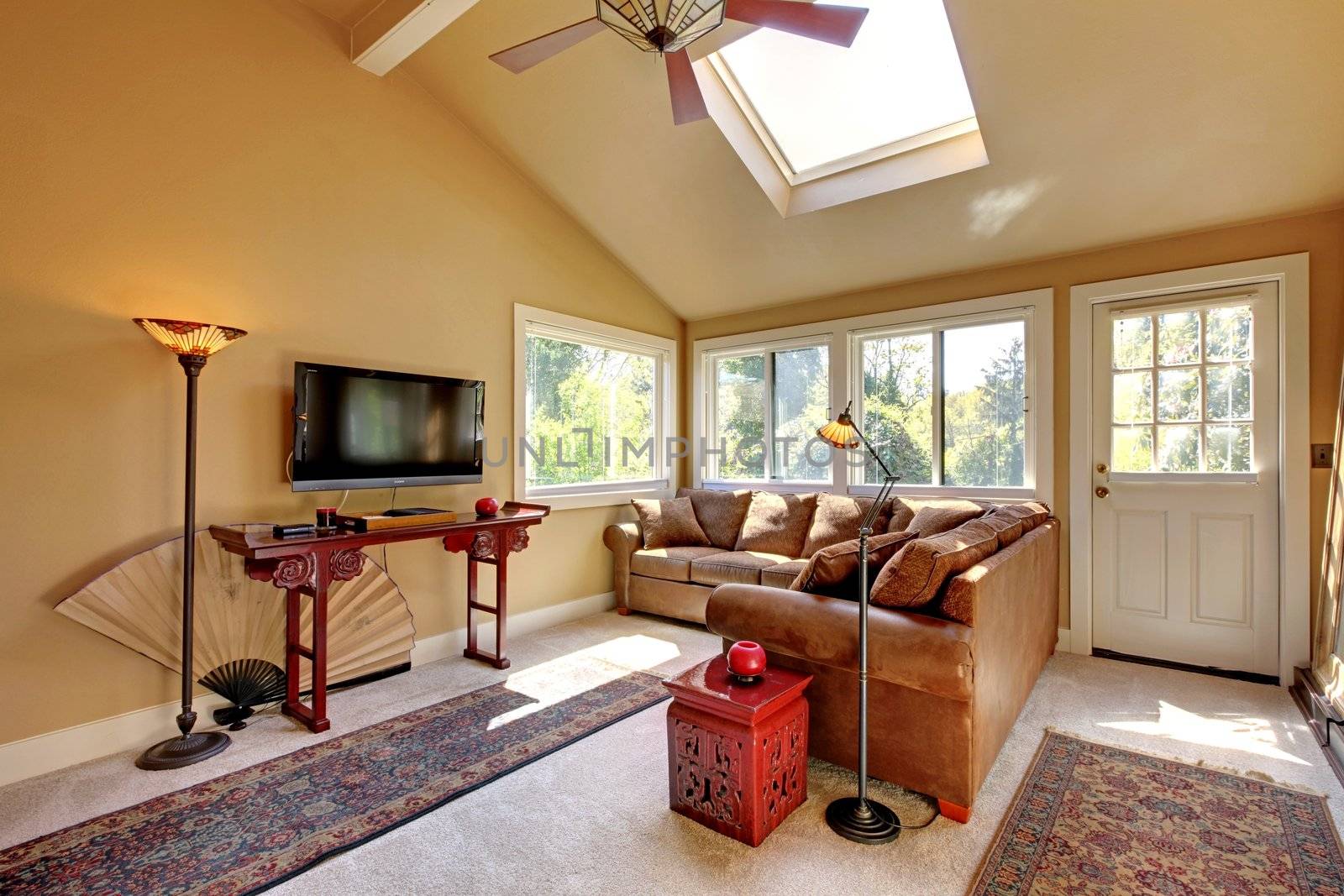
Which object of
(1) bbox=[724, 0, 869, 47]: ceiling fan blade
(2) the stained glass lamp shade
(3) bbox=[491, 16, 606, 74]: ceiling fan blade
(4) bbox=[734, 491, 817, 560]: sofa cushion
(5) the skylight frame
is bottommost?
(4) bbox=[734, 491, 817, 560]: sofa cushion

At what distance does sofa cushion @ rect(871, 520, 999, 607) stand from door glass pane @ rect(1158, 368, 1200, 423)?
6.86 ft

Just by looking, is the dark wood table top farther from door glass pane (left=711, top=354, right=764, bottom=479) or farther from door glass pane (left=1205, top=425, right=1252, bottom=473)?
door glass pane (left=1205, top=425, right=1252, bottom=473)

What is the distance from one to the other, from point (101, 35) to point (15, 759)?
108 inches

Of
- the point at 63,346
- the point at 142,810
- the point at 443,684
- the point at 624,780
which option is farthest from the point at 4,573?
the point at 624,780

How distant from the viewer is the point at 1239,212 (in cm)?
303

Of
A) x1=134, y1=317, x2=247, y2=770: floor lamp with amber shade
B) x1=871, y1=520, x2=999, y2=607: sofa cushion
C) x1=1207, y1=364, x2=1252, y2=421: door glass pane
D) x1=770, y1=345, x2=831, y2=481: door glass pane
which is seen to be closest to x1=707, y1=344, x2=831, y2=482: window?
x1=770, y1=345, x2=831, y2=481: door glass pane

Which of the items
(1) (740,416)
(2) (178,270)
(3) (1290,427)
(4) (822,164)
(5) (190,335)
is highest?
Result: (4) (822,164)

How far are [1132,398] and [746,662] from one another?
2951 millimetres

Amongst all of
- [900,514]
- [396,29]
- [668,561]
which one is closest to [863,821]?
[900,514]

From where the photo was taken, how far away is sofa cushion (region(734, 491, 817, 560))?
13.7ft

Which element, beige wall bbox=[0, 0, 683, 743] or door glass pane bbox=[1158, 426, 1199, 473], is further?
door glass pane bbox=[1158, 426, 1199, 473]

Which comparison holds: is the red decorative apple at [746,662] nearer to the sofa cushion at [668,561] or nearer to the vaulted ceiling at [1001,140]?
the sofa cushion at [668,561]

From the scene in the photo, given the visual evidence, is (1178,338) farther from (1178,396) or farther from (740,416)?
(740,416)

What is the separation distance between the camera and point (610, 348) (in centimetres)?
464
